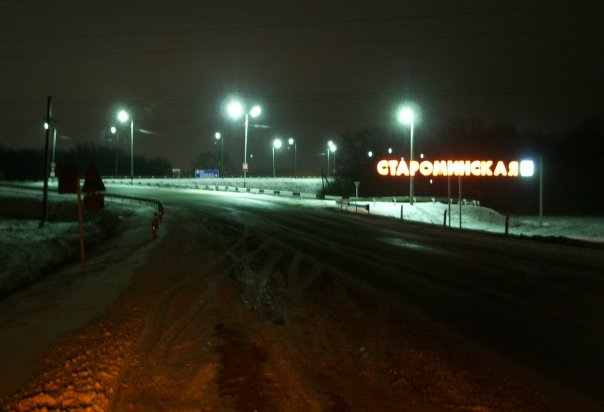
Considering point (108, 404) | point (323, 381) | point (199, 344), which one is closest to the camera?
point (108, 404)

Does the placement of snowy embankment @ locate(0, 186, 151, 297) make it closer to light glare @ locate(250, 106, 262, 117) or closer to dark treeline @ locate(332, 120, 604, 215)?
light glare @ locate(250, 106, 262, 117)

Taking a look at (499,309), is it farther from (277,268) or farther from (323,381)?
(277,268)

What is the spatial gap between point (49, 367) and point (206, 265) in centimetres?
1130

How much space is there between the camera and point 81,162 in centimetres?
15500

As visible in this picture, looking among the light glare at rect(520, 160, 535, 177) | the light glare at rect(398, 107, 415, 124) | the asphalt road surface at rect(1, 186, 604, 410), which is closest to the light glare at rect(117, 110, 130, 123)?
the light glare at rect(398, 107, 415, 124)

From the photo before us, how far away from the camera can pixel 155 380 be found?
25.2ft

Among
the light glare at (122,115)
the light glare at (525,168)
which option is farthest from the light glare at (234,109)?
the light glare at (525,168)

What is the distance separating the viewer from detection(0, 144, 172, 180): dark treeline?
140 meters

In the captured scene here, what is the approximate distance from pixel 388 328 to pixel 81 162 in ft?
506

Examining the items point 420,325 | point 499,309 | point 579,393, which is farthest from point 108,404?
point 499,309

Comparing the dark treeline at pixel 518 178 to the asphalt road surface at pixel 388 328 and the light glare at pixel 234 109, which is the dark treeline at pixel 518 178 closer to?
the light glare at pixel 234 109

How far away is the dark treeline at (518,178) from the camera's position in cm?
8412

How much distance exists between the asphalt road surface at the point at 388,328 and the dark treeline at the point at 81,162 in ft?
368

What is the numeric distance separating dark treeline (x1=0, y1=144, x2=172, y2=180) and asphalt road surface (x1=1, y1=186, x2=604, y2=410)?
4415 inches
